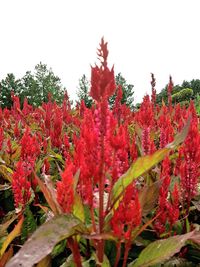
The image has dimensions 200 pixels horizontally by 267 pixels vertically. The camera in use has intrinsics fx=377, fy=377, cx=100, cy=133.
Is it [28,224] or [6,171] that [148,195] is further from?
[6,171]

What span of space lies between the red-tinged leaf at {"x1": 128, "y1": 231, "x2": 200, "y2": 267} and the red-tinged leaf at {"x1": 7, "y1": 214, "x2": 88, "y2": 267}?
35 cm

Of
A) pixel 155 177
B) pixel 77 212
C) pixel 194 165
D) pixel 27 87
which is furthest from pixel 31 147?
pixel 27 87

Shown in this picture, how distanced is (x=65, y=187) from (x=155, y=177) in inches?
44.9

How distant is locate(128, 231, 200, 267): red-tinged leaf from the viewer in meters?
1.43

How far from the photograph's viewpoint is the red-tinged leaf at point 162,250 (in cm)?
143

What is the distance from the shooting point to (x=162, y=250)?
149cm

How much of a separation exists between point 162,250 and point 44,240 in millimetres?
508

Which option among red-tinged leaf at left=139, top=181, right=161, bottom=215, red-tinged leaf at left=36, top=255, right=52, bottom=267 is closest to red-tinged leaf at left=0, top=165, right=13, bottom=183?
red-tinged leaf at left=36, top=255, right=52, bottom=267

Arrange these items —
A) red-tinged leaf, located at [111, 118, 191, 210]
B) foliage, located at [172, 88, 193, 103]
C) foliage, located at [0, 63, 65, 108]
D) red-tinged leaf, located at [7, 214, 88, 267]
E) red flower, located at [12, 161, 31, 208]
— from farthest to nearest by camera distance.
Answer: foliage, located at [0, 63, 65, 108] < foliage, located at [172, 88, 193, 103] < red flower, located at [12, 161, 31, 208] < red-tinged leaf, located at [111, 118, 191, 210] < red-tinged leaf, located at [7, 214, 88, 267]

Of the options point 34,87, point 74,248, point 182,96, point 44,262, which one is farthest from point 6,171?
point 34,87

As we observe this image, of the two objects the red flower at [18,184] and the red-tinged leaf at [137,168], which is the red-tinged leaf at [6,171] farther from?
the red-tinged leaf at [137,168]

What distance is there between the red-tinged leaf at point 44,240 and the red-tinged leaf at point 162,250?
346 millimetres

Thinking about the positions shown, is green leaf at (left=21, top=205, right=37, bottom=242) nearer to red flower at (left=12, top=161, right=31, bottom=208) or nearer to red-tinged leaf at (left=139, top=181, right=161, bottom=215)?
red flower at (left=12, top=161, right=31, bottom=208)

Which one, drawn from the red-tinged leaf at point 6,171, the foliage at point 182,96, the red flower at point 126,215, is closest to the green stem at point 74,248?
the red flower at point 126,215
